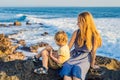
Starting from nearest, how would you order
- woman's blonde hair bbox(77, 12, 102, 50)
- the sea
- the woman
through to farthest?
the woman → woman's blonde hair bbox(77, 12, 102, 50) → the sea

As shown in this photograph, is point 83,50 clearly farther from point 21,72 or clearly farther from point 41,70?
point 21,72

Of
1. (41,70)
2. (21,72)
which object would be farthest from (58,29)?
(41,70)

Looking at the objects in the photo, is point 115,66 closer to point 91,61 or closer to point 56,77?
point 91,61

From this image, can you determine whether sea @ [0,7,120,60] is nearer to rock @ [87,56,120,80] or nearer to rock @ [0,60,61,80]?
rock @ [87,56,120,80]

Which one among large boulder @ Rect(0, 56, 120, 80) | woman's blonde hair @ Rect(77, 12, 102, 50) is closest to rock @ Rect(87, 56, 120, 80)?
large boulder @ Rect(0, 56, 120, 80)

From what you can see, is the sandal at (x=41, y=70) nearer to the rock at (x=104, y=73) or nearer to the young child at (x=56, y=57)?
the young child at (x=56, y=57)

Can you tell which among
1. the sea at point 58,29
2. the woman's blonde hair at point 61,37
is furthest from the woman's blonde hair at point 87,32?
the sea at point 58,29

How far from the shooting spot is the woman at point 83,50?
5625mm

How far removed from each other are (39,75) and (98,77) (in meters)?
1.10

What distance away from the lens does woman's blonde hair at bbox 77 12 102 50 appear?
18.9 feet

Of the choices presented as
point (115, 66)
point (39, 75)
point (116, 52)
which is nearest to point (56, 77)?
point (39, 75)

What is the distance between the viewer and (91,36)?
586cm

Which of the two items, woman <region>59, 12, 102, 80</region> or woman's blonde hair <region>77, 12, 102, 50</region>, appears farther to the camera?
woman's blonde hair <region>77, 12, 102, 50</region>

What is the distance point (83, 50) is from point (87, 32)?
0.34m
